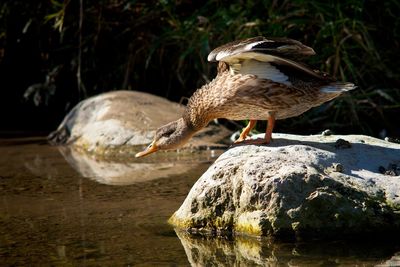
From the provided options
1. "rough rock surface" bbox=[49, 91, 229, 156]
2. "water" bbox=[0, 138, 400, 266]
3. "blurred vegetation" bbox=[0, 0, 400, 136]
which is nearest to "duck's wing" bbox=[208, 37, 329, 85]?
"water" bbox=[0, 138, 400, 266]

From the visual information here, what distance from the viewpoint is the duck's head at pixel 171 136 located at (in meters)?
6.16

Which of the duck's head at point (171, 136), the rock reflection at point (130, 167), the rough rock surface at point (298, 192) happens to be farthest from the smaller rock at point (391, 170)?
the rock reflection at point (130, 167)

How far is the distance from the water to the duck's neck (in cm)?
60

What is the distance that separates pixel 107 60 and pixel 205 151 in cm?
266

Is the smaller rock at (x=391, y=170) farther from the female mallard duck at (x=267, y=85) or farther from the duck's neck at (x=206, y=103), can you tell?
the duck's neck at (x=206, y=103)

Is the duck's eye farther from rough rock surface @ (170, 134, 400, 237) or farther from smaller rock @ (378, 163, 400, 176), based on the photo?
smaller rock @ (378, 163, 400, 176)

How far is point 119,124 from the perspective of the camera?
28.7 feet

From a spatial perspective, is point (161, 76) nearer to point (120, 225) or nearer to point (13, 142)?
point (13, 142)

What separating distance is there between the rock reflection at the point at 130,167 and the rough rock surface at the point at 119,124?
31cm

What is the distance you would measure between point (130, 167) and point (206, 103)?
77.8 inches

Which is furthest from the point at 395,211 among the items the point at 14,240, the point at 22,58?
the point at 22,58

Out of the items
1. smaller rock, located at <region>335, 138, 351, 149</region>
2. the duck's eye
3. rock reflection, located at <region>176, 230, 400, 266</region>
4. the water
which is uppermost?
smaller rock, located at <region>335, 138, 351, 149</region>

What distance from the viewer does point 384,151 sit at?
16.6ft

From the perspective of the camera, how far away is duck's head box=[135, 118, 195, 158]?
616 centimetres
